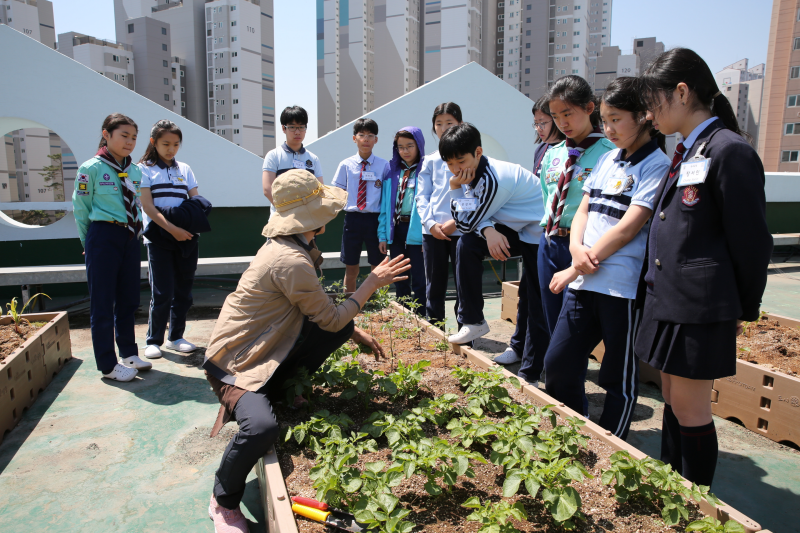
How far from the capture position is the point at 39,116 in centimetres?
530

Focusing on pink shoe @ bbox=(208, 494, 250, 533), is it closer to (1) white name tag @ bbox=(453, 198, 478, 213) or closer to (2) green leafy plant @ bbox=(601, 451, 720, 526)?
(2) green leafy plant @ bbox=(601, 451, 720, 526)

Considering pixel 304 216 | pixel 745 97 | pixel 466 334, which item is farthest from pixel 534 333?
pixel 745 97

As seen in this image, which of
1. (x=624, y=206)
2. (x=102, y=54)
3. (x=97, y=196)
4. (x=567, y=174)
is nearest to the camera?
(x=624, y=206)

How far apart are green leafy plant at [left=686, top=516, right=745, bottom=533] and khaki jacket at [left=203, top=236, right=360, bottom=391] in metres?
1.28

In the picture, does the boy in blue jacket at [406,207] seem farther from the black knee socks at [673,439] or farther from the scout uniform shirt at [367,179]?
the black knee socks at [673,439]

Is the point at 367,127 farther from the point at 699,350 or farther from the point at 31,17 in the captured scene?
the point at 31,17

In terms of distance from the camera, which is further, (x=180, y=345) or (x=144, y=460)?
(x=180, y=345)

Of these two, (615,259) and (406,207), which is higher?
(406,207)

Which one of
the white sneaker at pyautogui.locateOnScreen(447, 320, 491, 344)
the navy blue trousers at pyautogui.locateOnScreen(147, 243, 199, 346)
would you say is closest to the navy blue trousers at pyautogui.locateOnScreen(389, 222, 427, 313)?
the white sneaker at pyautogui.locateOnScreen(447, 320, 491, 344)

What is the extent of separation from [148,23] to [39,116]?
3869 centimetres

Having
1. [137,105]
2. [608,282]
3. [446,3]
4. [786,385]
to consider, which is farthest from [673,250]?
[446,3]

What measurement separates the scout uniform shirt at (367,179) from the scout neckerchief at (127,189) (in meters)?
1.58

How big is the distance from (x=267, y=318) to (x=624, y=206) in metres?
1.42

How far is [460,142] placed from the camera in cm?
271
